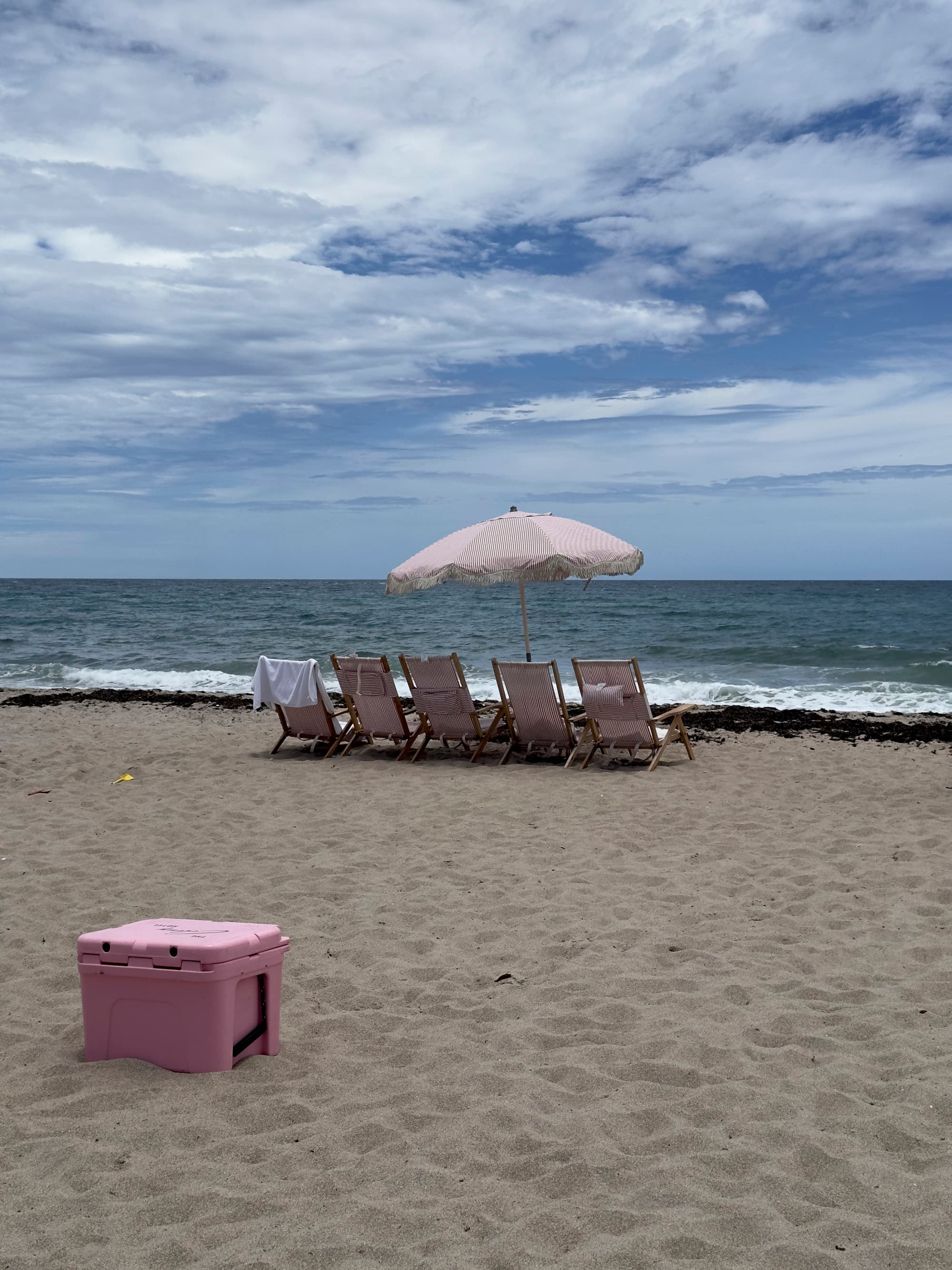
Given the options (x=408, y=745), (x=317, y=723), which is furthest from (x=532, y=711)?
(x=317, y=723)

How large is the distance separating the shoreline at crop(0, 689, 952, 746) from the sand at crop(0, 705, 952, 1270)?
3.22 meters

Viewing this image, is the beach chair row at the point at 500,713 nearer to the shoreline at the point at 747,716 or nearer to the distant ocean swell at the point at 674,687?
the shoreline at the point at 747,716

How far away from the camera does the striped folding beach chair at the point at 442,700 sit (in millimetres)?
8125

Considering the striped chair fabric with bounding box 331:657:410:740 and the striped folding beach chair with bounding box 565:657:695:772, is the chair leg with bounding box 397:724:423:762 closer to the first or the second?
the striped chair fabric with bounding box 331:657:410:740

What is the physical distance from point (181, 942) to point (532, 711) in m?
5.38

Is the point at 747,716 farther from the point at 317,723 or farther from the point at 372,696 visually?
the point at 317,723

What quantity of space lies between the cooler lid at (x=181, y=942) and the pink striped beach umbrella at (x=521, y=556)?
499 cm

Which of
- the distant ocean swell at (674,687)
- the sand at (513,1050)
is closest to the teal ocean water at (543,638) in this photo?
the distant ocean swell at (674,687)

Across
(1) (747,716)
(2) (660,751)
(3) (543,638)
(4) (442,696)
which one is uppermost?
(4) (442,696)

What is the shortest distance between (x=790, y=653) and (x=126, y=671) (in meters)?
12.4

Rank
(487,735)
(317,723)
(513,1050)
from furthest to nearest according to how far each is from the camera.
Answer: (317,723)
(487,735)
(513,1050)

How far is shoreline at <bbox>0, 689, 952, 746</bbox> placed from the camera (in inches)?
375

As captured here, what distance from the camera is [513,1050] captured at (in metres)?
3.21

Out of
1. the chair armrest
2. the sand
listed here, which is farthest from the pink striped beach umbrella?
the sand
